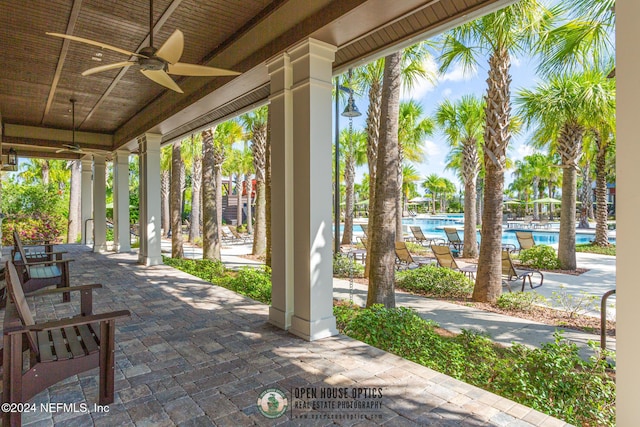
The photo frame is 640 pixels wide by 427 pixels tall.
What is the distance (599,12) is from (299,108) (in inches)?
175

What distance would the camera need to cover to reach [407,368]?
3.17 m

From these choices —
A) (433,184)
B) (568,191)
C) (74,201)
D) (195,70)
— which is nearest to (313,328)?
(195,70)

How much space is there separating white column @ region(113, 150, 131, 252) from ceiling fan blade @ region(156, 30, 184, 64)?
8.69 meters

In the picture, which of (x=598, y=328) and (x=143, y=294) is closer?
(x=598, y=328)

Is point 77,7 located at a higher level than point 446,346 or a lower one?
higher

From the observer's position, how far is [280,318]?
4254 millimetres

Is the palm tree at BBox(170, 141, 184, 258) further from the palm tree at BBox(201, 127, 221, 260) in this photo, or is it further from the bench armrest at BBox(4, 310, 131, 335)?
the bench armrest at BBox(4, 310, 131, 335)

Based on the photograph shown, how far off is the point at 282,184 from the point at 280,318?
1.55 meters

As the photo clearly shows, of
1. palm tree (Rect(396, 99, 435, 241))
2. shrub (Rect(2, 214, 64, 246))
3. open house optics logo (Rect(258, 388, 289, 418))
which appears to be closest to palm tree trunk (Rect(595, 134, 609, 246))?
palm tree (Rect(396, 99, 435, 241))

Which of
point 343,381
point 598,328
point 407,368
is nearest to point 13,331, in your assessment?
point 343,381

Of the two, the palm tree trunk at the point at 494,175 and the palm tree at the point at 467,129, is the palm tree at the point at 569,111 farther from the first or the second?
the palm tree at the point at 467,129

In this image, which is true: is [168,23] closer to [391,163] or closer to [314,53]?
[314,53]

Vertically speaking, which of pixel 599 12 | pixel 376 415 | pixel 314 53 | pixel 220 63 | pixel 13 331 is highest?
pixel 599 12

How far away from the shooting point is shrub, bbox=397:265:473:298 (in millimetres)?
8031
